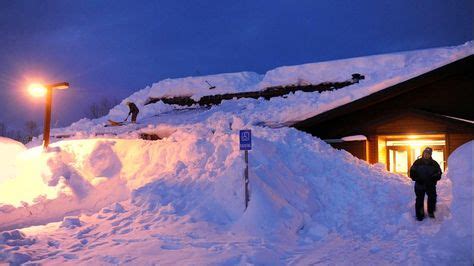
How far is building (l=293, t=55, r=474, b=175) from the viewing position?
17.5m

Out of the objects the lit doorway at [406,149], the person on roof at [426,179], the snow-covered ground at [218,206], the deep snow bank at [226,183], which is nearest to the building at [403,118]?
the lit doorway at [406,149]

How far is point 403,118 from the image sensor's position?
696 inches

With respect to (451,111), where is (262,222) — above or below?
below

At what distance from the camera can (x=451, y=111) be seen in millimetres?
18047

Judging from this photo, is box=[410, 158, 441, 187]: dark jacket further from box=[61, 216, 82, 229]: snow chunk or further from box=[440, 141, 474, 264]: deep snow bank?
box=[61, 216, 82, 229]: snow chunk

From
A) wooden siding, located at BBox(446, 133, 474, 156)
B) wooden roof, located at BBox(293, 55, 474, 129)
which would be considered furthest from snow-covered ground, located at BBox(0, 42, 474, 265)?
wooden siding, located at BBox(446, 133, 474, 156)

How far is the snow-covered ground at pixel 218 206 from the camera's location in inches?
272

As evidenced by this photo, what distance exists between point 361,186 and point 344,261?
232 inches

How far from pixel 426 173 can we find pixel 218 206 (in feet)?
16.1

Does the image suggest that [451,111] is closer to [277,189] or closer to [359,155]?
[359,155]

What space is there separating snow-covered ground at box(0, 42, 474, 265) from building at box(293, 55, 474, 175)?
2.57ft

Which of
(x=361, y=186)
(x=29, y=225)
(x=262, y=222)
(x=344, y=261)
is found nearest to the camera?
(x=344, y=261)

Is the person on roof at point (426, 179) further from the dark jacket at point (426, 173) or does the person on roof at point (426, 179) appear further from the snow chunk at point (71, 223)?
the snow chunk at point (71, 223)

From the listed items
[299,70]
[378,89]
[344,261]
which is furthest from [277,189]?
[299,70]
